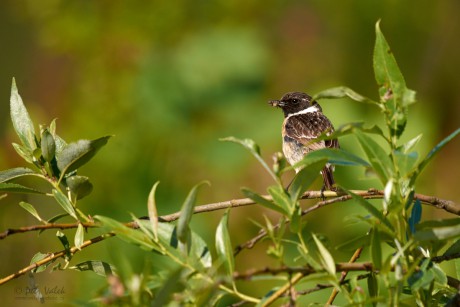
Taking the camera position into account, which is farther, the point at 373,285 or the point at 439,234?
the point at 373,285

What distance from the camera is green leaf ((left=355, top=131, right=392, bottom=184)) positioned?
144 cm

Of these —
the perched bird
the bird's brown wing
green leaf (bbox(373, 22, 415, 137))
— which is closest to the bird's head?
the perched bird

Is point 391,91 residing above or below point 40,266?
above

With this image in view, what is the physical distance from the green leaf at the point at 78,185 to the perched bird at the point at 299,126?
106 inches

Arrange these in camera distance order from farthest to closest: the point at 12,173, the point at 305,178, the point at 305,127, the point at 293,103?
the point at 293,103, the point at 305,127, the point at 12,173, the point at 305,178

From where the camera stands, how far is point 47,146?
1.76 m

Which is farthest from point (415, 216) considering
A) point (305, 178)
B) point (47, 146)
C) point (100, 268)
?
point (47, 146)

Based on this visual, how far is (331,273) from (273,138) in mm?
4761

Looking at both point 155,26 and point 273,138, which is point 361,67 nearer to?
point 273,138

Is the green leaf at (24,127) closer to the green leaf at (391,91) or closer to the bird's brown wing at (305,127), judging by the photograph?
the green leaf at (391,91)

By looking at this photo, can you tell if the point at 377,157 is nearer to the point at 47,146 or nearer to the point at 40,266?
the point at 47,146

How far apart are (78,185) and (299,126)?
10.4ft

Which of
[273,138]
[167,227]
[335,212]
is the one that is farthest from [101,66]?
[167,227]

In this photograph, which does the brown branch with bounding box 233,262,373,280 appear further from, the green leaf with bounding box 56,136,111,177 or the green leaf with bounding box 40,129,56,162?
the green leaf with bounding box 40,129,56,162
